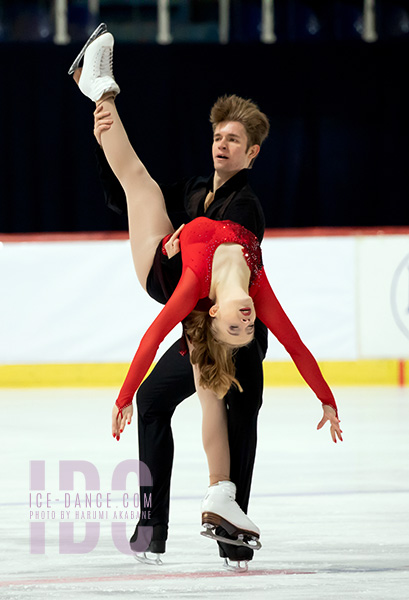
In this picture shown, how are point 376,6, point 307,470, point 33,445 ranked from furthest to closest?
point 376,6 → point 33,445 → point 307,470

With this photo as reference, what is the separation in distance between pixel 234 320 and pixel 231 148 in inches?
19.5

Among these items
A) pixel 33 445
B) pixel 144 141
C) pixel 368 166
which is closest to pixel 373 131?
pixel 368 166

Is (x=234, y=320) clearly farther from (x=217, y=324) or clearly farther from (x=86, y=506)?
(x=86, y=506)

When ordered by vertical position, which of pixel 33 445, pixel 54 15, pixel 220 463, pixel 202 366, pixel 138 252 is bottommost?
pixel 33 445

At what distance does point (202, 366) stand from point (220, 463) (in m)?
0.26

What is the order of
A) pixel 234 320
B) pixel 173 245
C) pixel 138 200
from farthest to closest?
1. pixel 138 200
2. pixel 173 245
3. pixel 234 320

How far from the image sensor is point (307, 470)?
4176 millimetres

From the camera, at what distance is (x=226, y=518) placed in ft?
8.66

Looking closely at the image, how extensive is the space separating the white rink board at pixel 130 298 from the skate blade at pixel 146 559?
364cm

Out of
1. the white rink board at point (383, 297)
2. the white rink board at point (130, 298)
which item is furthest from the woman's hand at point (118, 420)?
the white rink board at point (383, 297)

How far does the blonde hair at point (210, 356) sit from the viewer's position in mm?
2627

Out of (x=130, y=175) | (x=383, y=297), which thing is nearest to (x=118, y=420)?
(x=130, y=175)

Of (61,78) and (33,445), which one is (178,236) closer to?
(33,445)

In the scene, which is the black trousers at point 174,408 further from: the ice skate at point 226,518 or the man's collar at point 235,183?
the man's collar at point 235,183
